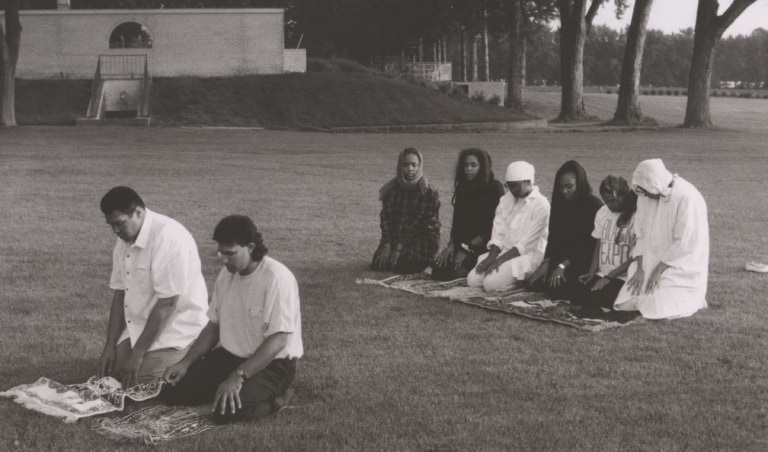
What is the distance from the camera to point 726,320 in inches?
332

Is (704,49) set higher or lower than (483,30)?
lower

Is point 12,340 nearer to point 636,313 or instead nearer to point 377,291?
point 377,291

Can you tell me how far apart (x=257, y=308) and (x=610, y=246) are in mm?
4324

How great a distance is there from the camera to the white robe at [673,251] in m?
8.55

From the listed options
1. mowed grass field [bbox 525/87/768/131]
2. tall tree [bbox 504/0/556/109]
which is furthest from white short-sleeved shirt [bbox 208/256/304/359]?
tall tree [bbox 504/0/556/109]

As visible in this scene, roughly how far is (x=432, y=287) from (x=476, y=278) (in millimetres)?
450

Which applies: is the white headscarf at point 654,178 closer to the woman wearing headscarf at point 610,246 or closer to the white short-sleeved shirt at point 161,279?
the woman wearing headscarf at point 610,246

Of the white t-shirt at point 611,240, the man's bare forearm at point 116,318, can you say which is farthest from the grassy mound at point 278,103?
the man's bare forearm at point 116,318

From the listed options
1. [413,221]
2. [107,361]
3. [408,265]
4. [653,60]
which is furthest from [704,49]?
[653,60]

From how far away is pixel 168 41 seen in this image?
1645 inches

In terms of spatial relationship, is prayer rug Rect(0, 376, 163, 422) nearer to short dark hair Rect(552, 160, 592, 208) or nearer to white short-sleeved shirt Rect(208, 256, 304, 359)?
white short-sleeved shirt Rect(208, 256, 304, 359)

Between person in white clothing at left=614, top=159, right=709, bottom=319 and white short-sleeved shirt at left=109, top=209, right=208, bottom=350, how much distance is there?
3936 millimetres

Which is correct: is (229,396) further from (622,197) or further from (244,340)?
(622,197)

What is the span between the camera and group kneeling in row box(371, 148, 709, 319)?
863 centimetres
